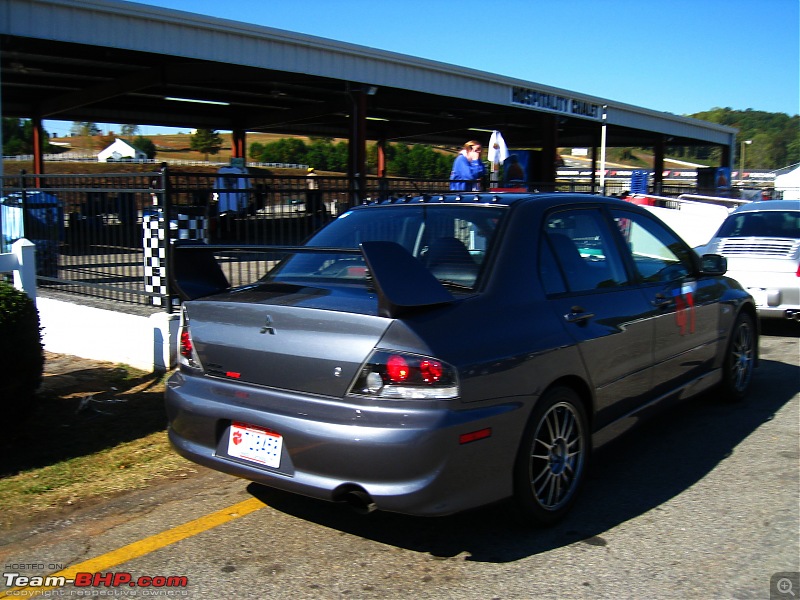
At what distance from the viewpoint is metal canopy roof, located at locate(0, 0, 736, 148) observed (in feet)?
40.9

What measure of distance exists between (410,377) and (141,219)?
5177mm

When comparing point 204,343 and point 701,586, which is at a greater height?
point 204,343

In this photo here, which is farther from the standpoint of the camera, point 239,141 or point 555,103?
point 239,141

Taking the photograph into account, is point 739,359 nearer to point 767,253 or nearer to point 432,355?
point 767,253

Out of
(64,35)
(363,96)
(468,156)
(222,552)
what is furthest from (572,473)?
(363,96)

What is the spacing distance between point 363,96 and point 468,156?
717cm

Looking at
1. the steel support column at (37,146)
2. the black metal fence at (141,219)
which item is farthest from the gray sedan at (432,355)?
the steel support column at (37,146)

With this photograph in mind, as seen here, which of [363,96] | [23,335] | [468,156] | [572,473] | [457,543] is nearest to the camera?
[457,543]

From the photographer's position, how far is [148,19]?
496 inches

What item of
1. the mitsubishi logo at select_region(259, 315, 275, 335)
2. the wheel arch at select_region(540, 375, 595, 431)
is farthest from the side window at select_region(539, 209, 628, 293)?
the mitsubishi logo at select_region(259, 315, 275, 335)

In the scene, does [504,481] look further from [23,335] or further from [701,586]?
[23,335]

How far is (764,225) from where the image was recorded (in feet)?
31.7

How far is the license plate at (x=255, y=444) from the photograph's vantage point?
3.42 metres

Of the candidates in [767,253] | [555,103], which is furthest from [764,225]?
[555,103]
